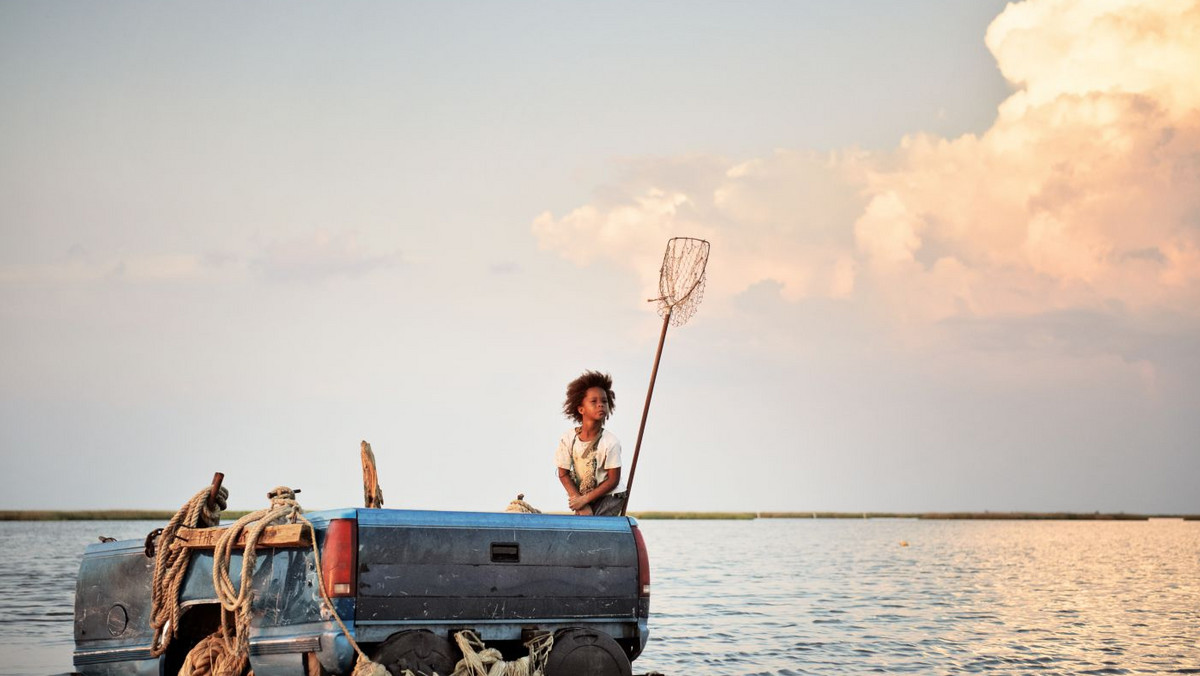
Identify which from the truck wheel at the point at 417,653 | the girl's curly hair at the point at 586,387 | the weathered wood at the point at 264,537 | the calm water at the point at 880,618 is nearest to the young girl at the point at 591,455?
the girl's curly hair at the point at 586,387

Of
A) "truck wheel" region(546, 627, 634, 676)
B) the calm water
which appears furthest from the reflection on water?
"truck wheel" region(546, 627, 634, 676)

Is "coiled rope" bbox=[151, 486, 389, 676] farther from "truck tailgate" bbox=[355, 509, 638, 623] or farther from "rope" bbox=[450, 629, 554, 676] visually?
"rope" bbox=[450, 629, 554, 676]

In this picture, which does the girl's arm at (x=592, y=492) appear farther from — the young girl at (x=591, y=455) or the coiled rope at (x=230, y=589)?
the coiled rope at (x=230, y=589)

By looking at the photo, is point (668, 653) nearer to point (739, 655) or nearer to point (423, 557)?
point (739, 655)

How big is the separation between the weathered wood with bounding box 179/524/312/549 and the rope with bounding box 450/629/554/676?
3.39 ft

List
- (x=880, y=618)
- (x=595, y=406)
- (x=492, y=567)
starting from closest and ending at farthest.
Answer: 1. (x=492, y=567)
2. (x=595, y=406)
3. (x=880, y=618)

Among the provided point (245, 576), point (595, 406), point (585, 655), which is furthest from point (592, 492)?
point (245, 576)

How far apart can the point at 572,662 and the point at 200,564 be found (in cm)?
238

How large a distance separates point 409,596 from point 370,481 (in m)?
1.14

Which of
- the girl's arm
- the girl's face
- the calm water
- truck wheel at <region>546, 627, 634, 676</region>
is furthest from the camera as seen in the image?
the calm water

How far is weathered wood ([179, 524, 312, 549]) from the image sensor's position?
6.57 meters

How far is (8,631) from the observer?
54.8ft

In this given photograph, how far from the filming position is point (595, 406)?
8.86 metres

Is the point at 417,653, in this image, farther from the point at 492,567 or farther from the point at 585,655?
the point at 585,655
